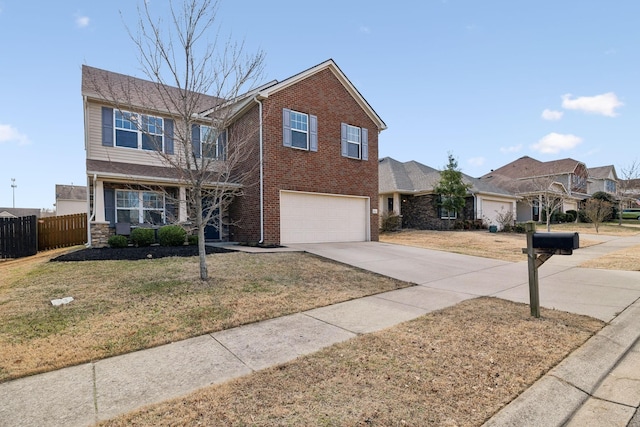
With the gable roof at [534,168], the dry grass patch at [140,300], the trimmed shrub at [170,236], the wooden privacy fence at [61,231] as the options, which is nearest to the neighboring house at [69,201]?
the wooden privacy fence at [61,231]

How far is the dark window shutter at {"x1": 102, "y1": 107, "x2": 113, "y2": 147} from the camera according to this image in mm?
13117

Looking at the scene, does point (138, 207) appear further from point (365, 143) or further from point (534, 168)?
point (534, 168)

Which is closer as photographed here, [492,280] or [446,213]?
[492,280]

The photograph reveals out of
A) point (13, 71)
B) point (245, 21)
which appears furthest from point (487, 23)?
point (13, 71)

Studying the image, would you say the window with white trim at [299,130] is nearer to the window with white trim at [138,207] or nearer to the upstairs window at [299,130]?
the upstairs window at [299,130]

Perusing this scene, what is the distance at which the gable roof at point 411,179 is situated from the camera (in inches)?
993

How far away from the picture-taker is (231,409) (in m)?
2.67

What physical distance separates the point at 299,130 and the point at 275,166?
2039 mm

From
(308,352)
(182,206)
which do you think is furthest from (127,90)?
(308,352)

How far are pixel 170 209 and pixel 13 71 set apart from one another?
6.68 meters

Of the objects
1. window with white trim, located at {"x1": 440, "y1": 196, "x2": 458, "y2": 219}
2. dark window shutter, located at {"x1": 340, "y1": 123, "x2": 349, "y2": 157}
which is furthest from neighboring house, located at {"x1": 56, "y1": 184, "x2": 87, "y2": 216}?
window with white trim, located at {"x1": 440, "y1": 196, "x2": 458, "y2": 219}

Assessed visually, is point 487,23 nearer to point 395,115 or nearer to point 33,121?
point 395,115

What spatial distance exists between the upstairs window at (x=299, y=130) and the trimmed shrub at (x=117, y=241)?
685 centimetres

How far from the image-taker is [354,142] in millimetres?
15664
